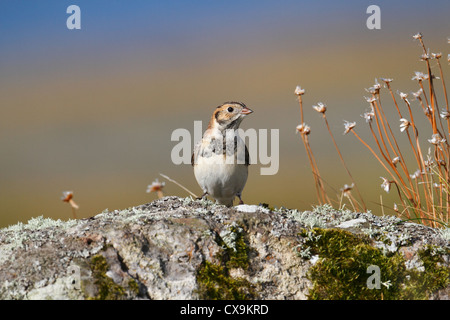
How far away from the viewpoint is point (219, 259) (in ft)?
10.8

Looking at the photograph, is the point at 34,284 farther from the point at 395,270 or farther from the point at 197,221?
the point at 395,270

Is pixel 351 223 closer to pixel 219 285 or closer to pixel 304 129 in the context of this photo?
pixel 219 285

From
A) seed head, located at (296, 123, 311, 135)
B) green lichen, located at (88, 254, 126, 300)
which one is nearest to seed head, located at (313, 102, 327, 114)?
seed head, located at (296, 123, 311, 135)

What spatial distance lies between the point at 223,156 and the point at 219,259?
2.33m

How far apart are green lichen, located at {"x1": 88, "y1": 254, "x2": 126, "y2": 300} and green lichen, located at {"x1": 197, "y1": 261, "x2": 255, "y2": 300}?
1.51 feet

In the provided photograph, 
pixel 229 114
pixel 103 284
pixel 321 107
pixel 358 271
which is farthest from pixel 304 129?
pixel 103 284

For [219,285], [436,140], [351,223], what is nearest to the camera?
[219,285]

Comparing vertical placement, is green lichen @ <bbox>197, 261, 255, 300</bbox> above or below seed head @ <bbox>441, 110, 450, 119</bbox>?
below

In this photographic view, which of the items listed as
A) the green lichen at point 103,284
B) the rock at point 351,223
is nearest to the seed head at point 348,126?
the rock at point 351,223

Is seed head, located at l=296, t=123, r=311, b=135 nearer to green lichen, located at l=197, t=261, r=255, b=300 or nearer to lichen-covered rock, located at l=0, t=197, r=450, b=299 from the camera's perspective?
lichen-covered rock, located at l=0, t=197, r=450, b=299

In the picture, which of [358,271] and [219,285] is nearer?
[219,285]

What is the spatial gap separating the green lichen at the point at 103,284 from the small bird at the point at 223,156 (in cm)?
A: 247

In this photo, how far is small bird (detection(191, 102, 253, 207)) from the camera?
5.51 m
